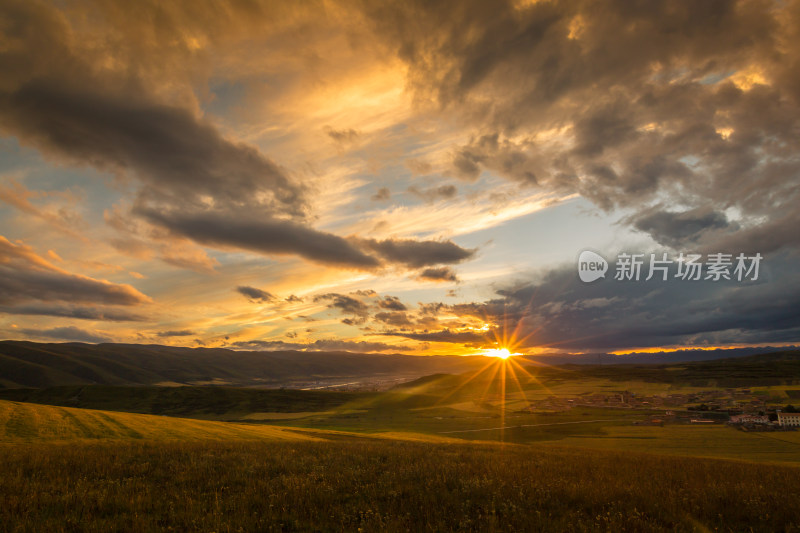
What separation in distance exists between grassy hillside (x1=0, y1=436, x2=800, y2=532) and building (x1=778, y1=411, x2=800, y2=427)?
11420 centimetres

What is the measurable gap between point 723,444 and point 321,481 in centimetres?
7689

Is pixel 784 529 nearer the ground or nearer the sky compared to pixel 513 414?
nearer the sky

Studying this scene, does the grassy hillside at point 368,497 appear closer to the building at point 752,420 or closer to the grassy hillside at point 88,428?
the grassy hillside at point 88,428

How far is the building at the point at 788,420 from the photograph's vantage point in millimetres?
89875

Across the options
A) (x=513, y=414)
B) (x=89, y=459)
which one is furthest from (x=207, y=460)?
(x=513, y=414)

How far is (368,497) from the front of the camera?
31.4ft

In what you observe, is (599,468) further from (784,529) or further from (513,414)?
(513,414)

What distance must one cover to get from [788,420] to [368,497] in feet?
436

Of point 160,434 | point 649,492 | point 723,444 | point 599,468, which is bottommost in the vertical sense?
point 723,444

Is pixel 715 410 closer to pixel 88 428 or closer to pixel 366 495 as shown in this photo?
pixel 366 495

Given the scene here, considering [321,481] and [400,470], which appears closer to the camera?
[321,481]

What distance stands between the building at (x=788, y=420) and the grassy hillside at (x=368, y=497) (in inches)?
4496

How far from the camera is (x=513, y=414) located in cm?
14100

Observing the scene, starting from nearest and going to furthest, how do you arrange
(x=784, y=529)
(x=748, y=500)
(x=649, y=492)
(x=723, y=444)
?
(x=784, y=529), (x=748, y=500), (x=649, y=492), (x=723, y=444)
